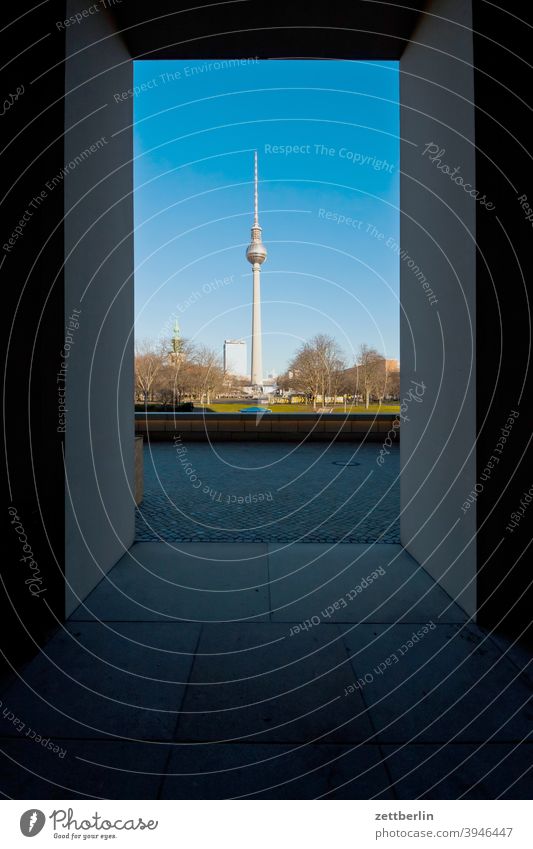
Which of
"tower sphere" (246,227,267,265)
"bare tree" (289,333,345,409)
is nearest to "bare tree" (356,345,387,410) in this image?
"bare tree" (289,333,345,409)

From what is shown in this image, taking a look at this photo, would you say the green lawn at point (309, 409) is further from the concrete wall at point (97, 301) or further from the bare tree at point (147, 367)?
the concrete wall at point (97, 301)

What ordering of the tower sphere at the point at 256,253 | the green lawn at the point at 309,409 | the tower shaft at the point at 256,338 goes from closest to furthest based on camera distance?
1. the green lawn at the point at 309,409
2. the tower shaft at the point at 256,338
3. the tower sphere at the point at 256,253

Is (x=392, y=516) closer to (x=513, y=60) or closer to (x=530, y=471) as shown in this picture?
(x=530, y=471)

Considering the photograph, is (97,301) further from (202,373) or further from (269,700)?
(202,373)

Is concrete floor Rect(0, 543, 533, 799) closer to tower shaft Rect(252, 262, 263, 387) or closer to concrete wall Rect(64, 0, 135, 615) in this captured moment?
concrete wall Rect(64, 0, 135, 615)

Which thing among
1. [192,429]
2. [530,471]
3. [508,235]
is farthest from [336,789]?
[192,429]

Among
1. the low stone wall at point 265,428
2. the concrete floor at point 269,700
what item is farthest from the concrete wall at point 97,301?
the low stone wall at point 265,428

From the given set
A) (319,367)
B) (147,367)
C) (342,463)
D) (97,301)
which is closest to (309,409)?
(319,367)
